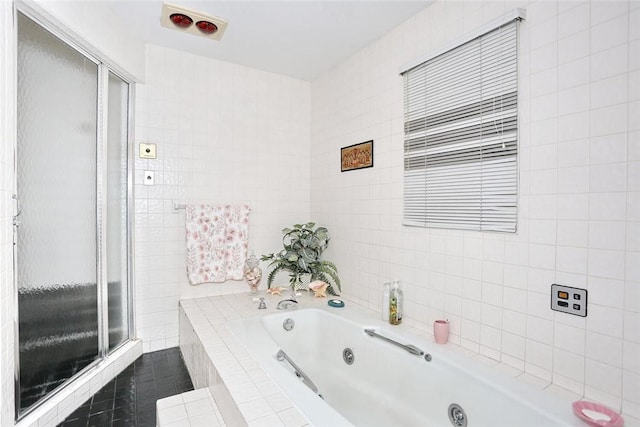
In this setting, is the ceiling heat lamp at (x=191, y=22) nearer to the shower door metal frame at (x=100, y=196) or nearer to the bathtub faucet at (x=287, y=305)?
the shower door metal frame at (x=100, y=196)

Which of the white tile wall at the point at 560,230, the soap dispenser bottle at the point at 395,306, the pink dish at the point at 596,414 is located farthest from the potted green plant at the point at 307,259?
the pink dish at the point at 596,414

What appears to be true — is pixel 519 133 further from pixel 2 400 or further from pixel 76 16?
pixel 2 400

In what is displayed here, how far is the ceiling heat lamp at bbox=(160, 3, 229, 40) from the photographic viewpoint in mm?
2018

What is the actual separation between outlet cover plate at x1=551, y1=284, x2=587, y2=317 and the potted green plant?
1.63m

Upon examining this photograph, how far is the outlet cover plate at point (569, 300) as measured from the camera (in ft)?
4.35

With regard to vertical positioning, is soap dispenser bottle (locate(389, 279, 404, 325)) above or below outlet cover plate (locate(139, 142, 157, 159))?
below

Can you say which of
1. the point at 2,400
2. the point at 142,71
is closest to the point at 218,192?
the point at 142,71

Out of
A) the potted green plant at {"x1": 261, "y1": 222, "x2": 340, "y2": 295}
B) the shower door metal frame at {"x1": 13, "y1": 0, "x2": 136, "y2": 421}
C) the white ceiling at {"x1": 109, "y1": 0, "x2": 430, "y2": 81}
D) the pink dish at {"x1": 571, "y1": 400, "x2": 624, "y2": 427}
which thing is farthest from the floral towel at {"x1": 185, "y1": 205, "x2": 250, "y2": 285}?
the pink dish at {"x1": 571, "y1": 400, "x2": 624, "y2": 427}

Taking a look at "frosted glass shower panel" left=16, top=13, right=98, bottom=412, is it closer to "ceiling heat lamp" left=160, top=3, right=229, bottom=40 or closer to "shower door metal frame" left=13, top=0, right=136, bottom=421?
"shower door metal frame" left=13, top=0, right=136, bottom=421

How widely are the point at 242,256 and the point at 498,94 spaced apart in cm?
223

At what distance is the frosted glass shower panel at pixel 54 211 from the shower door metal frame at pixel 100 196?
31 millimetres

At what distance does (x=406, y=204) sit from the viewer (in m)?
2.15

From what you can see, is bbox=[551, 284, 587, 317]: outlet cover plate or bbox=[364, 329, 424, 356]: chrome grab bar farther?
bbox=[364, 329, 424, 356]: chrome grab bar

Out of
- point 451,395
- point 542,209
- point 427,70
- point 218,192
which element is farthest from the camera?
point 218,192
